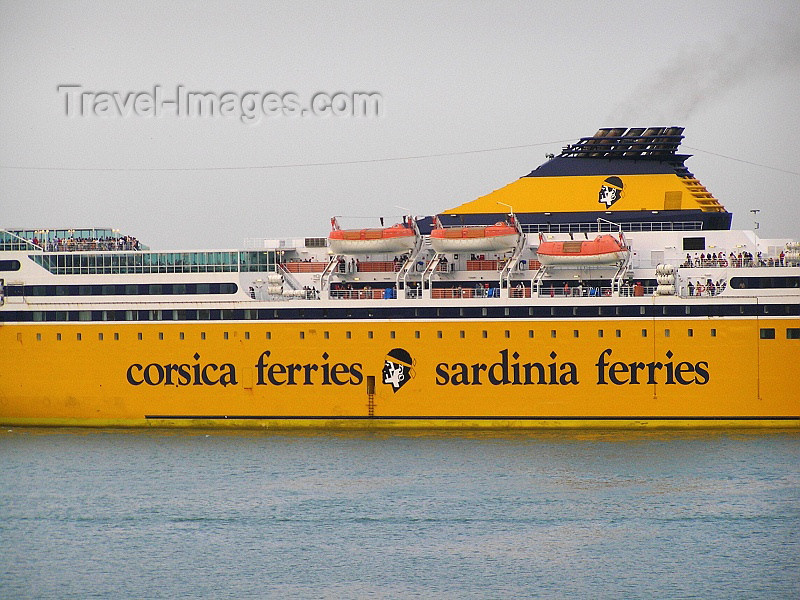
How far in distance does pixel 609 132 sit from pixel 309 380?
1146cm

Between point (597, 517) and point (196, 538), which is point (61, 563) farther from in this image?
point (597, 517)

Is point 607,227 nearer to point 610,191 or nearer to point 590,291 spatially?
point 610,191

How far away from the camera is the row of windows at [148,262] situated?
38.2 metres

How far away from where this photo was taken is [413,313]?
3638 cm

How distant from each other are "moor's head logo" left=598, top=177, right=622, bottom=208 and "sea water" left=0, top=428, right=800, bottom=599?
740 cm

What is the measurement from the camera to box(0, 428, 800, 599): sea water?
930 inches

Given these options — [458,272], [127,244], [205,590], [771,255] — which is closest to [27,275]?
[127,244]

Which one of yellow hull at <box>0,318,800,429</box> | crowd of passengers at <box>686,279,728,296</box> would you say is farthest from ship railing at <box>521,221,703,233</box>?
yellow hull at <box>0,318,800,429</box>

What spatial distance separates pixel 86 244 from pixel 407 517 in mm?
16250

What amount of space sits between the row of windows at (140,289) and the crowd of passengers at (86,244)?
4.78 feet

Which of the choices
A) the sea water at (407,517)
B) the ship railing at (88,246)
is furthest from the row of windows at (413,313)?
the sea water at (407,517)

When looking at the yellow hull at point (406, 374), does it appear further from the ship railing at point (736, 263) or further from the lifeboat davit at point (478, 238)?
the lifeboat davit at point (478, 238)

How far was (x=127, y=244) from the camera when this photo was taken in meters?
39.2

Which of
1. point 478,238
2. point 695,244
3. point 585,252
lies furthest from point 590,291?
point 695,244
